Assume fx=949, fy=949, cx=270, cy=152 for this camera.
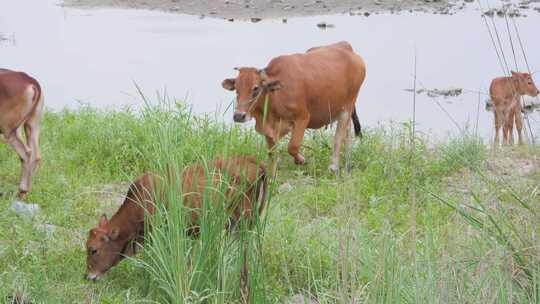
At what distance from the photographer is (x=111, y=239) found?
6.07 metres

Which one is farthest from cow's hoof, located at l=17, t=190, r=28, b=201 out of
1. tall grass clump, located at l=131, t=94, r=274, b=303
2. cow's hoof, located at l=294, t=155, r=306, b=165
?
tall grass clump, located at l=131, t=94, r=274, b=303

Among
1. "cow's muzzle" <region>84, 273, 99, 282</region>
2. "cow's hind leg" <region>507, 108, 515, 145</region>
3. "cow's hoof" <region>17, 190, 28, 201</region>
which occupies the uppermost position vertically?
"cow's muzzle" <region>84, 273, 99, 282</region>

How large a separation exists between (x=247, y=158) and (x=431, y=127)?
216 inches

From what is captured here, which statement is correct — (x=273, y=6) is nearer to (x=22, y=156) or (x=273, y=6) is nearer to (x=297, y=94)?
(x=297, y=94)

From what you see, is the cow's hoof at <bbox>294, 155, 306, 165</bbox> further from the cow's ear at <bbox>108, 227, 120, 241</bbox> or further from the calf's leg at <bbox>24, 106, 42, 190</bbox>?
the cow's ear at <bbox>108, 227, 120, 241</bbox>

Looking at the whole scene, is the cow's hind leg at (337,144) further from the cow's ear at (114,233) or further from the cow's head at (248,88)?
the cow's ear at (114,233)

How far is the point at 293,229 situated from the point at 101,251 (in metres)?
1.35

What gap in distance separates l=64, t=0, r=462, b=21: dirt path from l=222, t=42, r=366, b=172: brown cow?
6475mm

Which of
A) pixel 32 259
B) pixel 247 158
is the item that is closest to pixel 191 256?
pixel 247 158

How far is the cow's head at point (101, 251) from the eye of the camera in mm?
6012

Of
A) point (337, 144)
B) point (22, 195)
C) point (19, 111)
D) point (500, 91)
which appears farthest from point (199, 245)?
point (500, 91)

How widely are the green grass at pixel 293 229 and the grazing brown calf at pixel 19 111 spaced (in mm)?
226

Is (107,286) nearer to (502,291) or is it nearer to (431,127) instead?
(502,291)

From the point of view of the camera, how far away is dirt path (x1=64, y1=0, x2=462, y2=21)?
16156 millimetres
